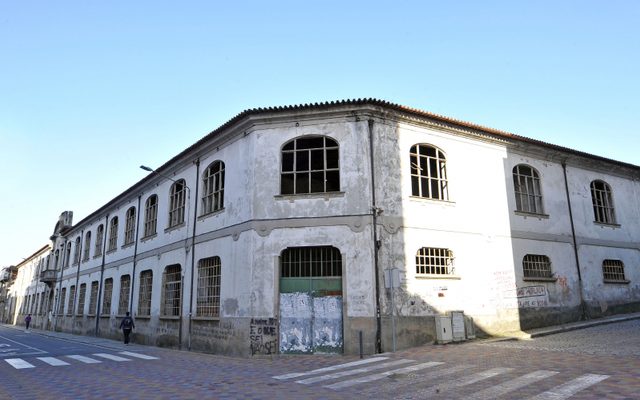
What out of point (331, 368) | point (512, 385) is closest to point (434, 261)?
point (331, 368)

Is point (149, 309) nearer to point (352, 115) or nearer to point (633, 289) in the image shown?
point (352, 115)

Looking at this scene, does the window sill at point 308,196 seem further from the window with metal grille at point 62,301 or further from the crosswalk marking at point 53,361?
the window with metal grille at point 62,301

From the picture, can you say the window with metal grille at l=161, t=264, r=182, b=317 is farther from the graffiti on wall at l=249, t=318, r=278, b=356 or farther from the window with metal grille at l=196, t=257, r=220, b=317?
the graffiti on wall at l=249, t=318, r=278, b=356

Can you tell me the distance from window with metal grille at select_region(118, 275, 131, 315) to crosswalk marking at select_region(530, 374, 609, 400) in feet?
76.7

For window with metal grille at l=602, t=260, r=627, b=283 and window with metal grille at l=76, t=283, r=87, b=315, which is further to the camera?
window with metal grille at l=76, t=283, r=87, b=315

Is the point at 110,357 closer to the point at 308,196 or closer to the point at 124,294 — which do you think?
the point at 308,196

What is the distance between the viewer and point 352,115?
16250 mm

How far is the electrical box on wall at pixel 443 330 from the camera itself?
15.1 metres

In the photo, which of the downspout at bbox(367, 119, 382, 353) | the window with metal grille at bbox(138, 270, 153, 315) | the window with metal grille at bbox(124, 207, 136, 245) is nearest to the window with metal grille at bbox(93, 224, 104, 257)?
the window with metal grille at bbox(124, 207, 136, 245)

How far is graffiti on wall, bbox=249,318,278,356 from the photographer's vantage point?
48.8 ft

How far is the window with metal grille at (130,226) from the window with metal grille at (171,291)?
655 cm

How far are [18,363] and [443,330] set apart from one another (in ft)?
44.9

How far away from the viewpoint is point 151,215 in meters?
24.8

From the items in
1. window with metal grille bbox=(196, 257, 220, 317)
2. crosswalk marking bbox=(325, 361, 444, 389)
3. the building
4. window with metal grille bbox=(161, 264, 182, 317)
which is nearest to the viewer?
crosswalk marking bbox=(325, 361, 444, 389)
